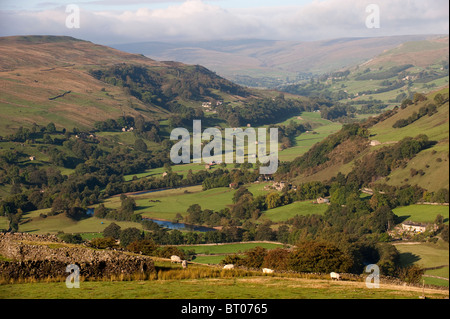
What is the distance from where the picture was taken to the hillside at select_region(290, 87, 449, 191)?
71.4m

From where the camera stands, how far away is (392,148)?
85.3 metres

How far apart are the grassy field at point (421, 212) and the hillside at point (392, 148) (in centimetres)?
390

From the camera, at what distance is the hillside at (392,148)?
2813 inches

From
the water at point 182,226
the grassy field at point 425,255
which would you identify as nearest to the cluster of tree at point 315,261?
the grassy field at point 425,255

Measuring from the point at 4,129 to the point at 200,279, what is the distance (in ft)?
358

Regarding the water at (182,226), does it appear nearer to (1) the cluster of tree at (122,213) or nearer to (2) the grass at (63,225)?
(1) the cluster of tree at (122,213)

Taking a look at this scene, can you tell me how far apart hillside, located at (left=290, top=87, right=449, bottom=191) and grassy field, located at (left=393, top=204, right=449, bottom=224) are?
3897 mm

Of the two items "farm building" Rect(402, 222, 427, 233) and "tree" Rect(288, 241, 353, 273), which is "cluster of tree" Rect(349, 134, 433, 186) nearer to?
"farm building" Rect(402, 222, 427, 233)

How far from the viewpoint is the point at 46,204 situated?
85.8 m

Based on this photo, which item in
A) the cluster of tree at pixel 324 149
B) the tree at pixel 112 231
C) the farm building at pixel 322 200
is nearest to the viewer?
the tree at pixel 112 231

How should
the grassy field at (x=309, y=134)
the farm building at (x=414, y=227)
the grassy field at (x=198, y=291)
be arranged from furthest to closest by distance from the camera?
the grassy field at (x=309, y=134) → the farm building at (x=414, y=227) → the grassy field at (x=198, y=291)

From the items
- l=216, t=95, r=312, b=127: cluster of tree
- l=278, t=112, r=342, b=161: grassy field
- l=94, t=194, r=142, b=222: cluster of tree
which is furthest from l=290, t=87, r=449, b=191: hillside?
l=216, t=95, r=312, b=127: cluster of tree
